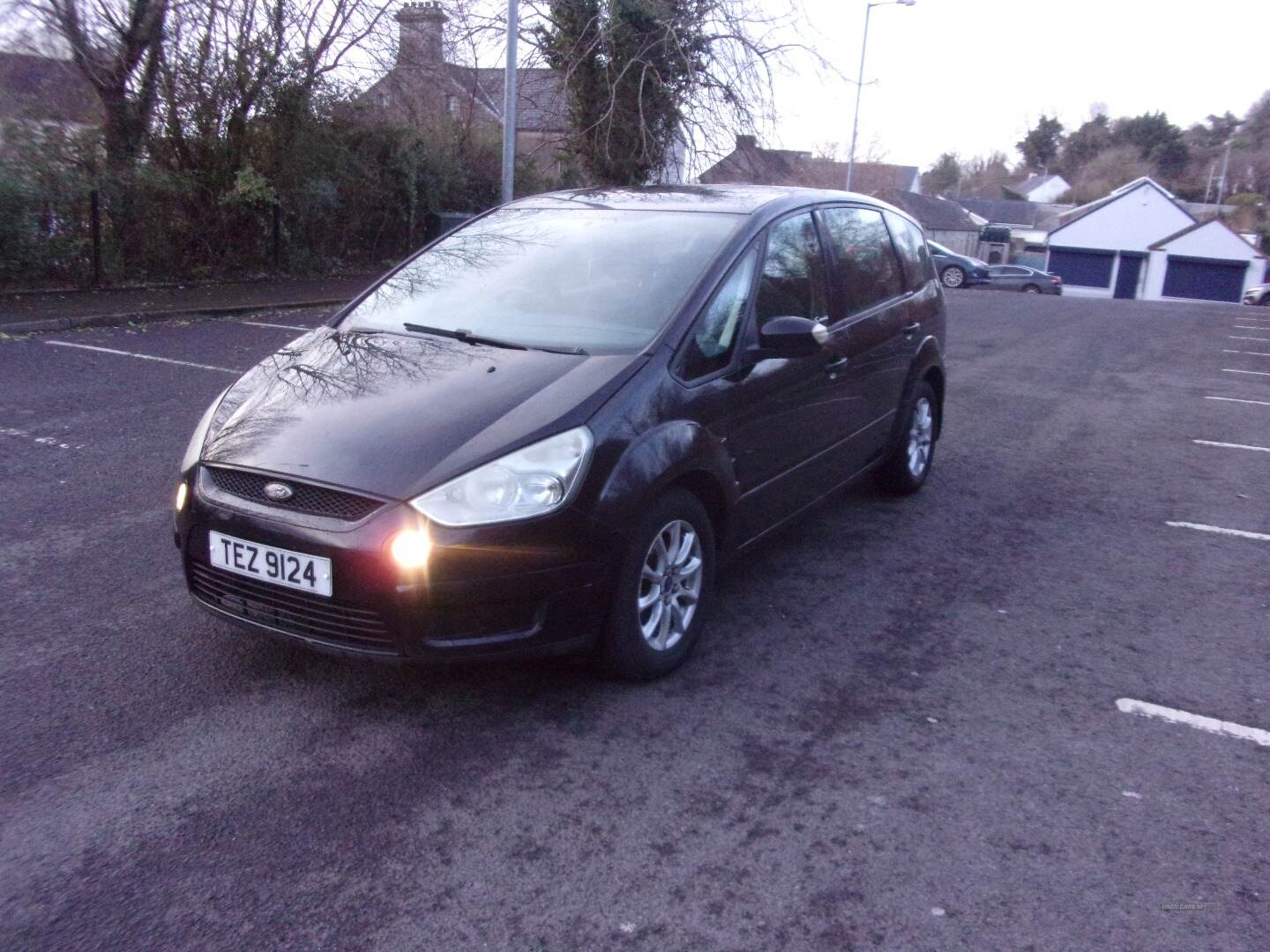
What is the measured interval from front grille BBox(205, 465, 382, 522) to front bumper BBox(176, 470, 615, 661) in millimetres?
26

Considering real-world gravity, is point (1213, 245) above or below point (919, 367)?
above

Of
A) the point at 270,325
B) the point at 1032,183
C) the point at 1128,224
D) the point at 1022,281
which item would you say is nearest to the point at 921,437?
the point at 270,325

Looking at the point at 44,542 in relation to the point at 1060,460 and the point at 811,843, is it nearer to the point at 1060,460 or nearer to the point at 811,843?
the point at 811,843

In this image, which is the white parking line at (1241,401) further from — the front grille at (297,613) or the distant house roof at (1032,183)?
the distant house roof at (1032,183)

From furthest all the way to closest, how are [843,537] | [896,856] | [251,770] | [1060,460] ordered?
[1060,460]
[843,537]
[251,770]
[896,856]

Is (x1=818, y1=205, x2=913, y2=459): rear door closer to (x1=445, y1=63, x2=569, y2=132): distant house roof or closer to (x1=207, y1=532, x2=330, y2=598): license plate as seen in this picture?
(x1=207, y1=532, x2=330, y2=598): license plate

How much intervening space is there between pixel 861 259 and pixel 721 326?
5.64ft

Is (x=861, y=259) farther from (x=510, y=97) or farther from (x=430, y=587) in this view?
(x=510, y=97)

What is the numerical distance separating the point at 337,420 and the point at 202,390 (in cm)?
556

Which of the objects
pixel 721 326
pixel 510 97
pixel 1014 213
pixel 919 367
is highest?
pixel 1014 213

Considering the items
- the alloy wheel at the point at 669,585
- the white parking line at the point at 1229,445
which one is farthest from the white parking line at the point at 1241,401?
the alloy wheel at the point at 669,585

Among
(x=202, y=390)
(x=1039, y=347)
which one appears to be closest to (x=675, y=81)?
(x=1039, y=347)

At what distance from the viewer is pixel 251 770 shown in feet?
10.8

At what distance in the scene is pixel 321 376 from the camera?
4.16 metres
